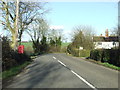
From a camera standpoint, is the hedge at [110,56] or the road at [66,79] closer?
the road at [66,79]

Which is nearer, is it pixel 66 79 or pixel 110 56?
pixel 66 79

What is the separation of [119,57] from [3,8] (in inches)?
794

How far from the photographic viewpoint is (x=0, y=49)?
13.6 meters

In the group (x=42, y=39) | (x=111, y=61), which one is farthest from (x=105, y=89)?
(x=42, y=39)

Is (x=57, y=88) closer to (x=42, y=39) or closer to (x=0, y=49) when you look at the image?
(x=0, y=49)

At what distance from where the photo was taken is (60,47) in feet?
254

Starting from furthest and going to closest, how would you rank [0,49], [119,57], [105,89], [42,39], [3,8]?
[42,39], [3,8], [119,57], [0,49], [105,89]

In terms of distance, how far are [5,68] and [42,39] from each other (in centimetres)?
5422

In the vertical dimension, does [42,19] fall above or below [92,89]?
above

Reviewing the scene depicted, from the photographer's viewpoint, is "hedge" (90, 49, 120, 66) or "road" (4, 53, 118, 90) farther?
"hedge" (90, 49, 120, 66)

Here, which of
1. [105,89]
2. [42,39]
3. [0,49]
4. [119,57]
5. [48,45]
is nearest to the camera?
[105,89]

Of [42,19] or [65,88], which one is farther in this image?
[42,19]

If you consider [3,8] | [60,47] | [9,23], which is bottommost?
[60,47]

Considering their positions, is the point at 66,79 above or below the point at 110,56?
below
